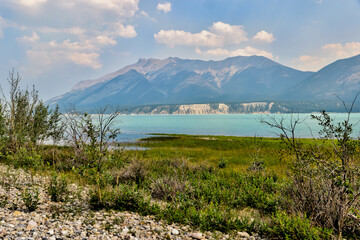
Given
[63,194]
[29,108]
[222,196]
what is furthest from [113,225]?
[29,108]

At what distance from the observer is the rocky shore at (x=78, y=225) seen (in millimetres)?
Answer: 6297

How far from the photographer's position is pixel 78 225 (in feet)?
22.9

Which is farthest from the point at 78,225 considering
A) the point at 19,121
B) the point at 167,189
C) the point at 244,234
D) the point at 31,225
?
the point at 19,121

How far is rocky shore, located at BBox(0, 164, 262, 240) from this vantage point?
6.30 m

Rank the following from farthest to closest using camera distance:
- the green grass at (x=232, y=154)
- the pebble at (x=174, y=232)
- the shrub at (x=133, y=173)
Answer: the green grass at (x=232, y=154) → the shrub at (x=133, y=173) → the pebble at (x=174, y=232)

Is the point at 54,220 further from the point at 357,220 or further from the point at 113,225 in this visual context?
the point at 357,220

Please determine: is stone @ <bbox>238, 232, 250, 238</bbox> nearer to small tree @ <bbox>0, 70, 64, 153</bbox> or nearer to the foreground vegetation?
the foreground vegetation

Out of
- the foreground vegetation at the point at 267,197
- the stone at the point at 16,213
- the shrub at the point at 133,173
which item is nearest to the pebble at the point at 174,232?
the foreground vegetation at the point at 267,197

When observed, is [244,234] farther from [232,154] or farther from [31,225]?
[232,154]

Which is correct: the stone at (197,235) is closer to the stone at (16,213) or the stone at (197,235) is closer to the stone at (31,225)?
the stone at (31,225)

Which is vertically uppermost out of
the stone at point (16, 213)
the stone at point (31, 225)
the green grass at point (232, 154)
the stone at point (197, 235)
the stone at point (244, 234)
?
the stone at point (16, 213)

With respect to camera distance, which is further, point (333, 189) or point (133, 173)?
point (133, 173)

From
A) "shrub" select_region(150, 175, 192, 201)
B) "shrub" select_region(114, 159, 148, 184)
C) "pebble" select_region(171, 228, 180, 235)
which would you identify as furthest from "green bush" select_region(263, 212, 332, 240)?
"shrub" select_region(114, 159, 148, 184)

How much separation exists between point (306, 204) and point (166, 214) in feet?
17.8
